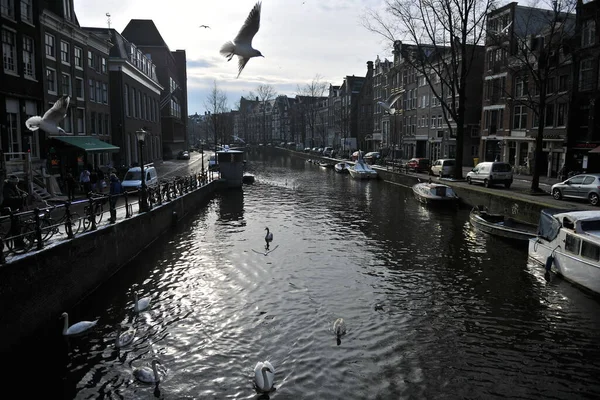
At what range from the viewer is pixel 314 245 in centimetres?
2141

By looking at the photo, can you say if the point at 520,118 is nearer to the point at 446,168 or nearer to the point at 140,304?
the point at 446,168

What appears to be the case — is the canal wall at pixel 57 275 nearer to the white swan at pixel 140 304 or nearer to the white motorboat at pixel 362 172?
the white swan at pixel 140 304

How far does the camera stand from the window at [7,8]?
25.5 metres

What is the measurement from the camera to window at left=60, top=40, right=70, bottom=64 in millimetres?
33500

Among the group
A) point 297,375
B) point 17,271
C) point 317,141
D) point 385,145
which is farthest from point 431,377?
point 317,141

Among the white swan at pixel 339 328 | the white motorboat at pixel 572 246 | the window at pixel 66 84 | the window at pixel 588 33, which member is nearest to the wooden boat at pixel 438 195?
the white motorboat at pixel 572 246

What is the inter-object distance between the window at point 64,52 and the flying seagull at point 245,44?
29759 mm

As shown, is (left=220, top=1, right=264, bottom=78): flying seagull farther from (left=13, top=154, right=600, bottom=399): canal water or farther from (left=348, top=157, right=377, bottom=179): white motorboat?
(left=348, top=157, right=377, bottom=179): white motorboat

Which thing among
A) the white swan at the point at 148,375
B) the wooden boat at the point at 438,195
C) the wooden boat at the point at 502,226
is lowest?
the white swan at the point at 148,375

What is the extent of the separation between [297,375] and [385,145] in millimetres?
74164

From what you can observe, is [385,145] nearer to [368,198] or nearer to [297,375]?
[368,198]

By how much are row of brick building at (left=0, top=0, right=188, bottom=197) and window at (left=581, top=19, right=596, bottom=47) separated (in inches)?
1437

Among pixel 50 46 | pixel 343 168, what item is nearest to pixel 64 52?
pixel 50 46

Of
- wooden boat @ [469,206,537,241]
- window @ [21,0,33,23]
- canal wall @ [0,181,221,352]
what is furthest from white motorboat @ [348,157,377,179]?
canal wall @ [0,181,221,352]
